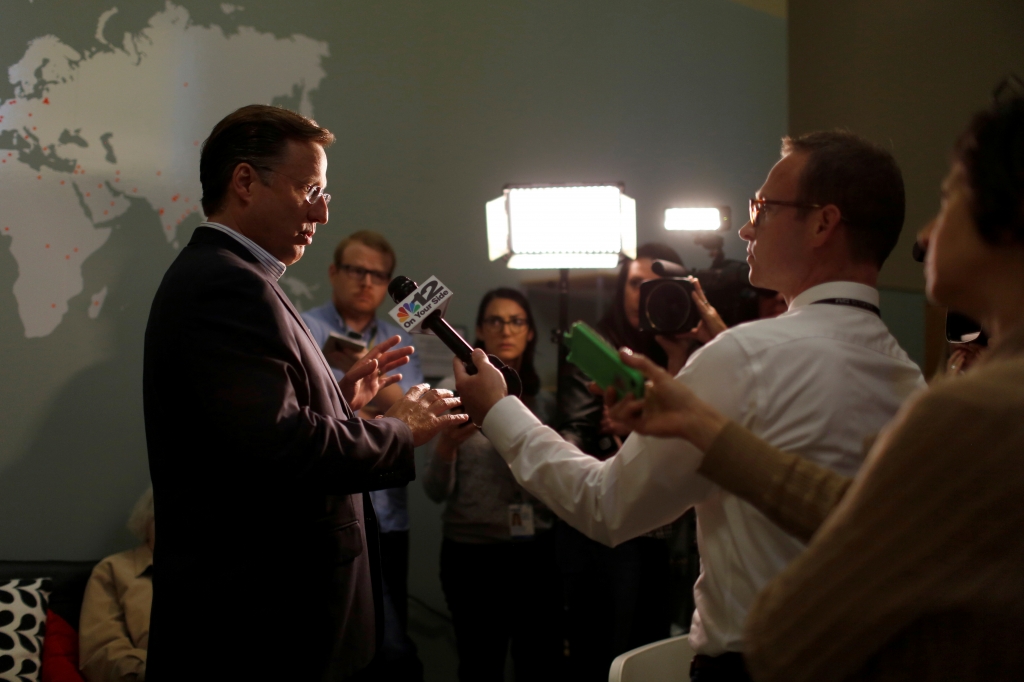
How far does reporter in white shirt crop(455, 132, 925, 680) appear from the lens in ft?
3.50

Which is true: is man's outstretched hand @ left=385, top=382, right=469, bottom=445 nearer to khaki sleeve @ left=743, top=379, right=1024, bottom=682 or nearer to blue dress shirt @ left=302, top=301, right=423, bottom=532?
khaki sleeve @ left=743, top=379, right=1024, bottom=682

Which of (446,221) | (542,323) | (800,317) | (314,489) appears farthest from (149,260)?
(800,317)

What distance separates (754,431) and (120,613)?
2320 millimetres


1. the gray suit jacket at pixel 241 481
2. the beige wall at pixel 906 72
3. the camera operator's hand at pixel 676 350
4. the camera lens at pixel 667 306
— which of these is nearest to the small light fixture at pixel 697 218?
the camera operator's hand at pixel 676 350

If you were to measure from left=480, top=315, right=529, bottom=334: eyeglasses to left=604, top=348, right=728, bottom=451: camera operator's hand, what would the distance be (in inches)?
74.8

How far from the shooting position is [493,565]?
8.60ft

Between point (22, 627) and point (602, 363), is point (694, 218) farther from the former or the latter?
point (22, 627)

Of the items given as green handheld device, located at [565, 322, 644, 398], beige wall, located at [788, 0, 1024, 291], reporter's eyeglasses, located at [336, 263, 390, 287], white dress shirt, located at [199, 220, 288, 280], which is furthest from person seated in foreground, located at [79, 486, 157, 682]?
beige wall, located at [788, 0, 1024, 291]

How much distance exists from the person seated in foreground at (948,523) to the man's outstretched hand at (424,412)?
0.85 m

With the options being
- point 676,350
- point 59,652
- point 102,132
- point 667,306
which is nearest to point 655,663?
point 667,306

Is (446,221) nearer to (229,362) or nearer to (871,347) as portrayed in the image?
(229,362)

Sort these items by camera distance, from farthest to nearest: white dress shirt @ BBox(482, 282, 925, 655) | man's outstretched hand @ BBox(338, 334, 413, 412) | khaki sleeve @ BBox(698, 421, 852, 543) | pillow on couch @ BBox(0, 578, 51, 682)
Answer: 1. pillow on couch @ BBox(0, 578, 51, 682)
2. man's outstretched hand @ BBox(338, 334, 413, 412)
3. white dress shirt @ BBox(482, 282, 925, 655)
4. khaki sleeve @ BBox(698, 421, 852, 543)

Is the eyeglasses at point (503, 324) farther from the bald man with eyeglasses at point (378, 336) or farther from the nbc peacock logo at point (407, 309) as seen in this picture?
the nbc peacock logo at point (407, 309)

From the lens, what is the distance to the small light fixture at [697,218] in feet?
9.99
